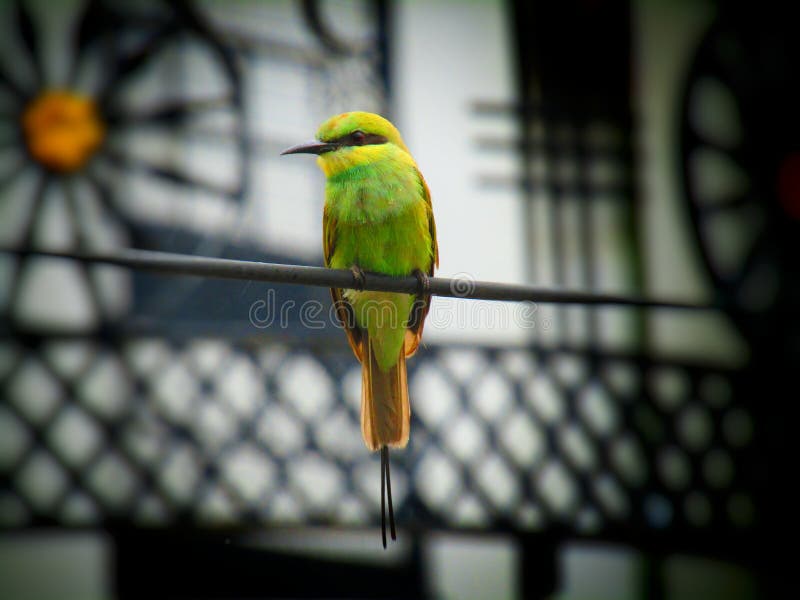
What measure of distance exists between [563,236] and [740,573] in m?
1.11

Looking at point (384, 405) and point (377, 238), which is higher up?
point (377, 238)

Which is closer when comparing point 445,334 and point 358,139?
point 358,139

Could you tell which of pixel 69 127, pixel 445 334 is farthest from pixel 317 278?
pixel 69 127

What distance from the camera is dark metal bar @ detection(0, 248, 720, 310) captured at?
0.64 metres

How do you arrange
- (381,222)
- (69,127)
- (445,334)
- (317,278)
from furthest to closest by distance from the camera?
1. (69,127)
2. (445,334)
3. (381,222)
4. (317,278)

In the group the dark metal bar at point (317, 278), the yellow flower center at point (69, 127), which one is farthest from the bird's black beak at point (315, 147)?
the yellow flower center at point (69, 127)

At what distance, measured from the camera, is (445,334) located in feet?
5.75

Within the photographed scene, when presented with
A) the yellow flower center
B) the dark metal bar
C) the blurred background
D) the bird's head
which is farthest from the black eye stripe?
the yellow flower center

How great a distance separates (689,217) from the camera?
242 centimetres

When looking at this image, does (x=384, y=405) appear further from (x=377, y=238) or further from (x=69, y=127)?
(x=69, y=127)

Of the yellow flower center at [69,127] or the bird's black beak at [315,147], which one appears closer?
the bird's black beak at [315,147]

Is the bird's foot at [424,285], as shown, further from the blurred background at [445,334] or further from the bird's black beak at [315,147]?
the blurred background at [445,334]

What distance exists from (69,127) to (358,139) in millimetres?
1587

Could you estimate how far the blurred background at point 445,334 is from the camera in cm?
174
